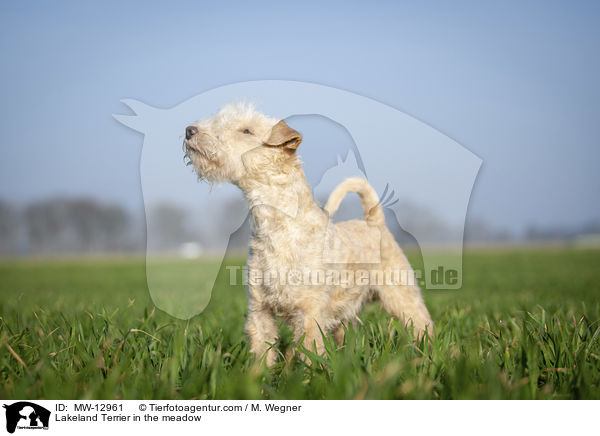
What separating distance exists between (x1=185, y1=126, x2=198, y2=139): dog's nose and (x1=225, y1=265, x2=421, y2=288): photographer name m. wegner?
136 cm

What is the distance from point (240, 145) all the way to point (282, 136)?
382 mm

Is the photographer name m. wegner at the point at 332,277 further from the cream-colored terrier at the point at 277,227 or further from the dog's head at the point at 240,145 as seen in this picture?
the dog's head at the point at 240,145

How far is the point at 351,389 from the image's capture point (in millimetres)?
2729

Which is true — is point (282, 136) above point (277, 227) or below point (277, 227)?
above

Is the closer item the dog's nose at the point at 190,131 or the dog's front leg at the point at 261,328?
the dog's nose at the point at 190,131

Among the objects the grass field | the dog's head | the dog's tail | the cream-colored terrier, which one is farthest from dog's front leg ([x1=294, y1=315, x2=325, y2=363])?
the dog's head

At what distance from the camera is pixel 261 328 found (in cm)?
412

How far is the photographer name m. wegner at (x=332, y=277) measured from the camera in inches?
155
